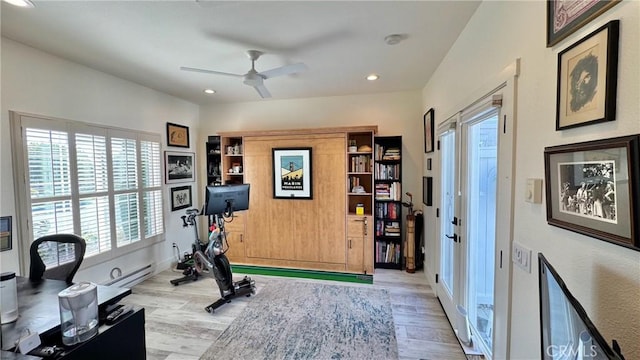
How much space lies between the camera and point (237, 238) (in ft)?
14.5

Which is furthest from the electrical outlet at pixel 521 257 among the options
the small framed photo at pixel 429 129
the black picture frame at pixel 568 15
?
the small framed photo at pixel 429 129

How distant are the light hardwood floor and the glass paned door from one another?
0.35 m

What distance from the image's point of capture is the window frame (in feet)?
7.97

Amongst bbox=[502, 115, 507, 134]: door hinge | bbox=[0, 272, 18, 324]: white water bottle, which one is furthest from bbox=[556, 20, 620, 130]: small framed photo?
bbox=[0, 272, 18, 324]: white water bottle

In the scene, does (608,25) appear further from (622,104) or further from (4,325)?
(4,325)

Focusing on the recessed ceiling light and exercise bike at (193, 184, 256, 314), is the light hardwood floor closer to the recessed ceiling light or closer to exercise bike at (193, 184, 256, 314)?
exercise bike at (193, 184, 256, 314)

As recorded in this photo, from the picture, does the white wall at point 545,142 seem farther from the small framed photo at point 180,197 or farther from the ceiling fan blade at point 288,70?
the small framed photo at point 180,197

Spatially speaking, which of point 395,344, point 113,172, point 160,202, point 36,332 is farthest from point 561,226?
point 160,202

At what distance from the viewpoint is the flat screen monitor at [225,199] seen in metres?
3.05

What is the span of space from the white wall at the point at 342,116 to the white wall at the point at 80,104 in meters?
0.74

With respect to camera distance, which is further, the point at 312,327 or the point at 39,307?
the point at 312,327

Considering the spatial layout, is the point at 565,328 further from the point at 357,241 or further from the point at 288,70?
the point at 357,241

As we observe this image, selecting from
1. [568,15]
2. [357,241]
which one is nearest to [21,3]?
[568,15]

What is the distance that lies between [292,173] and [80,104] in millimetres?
2686
